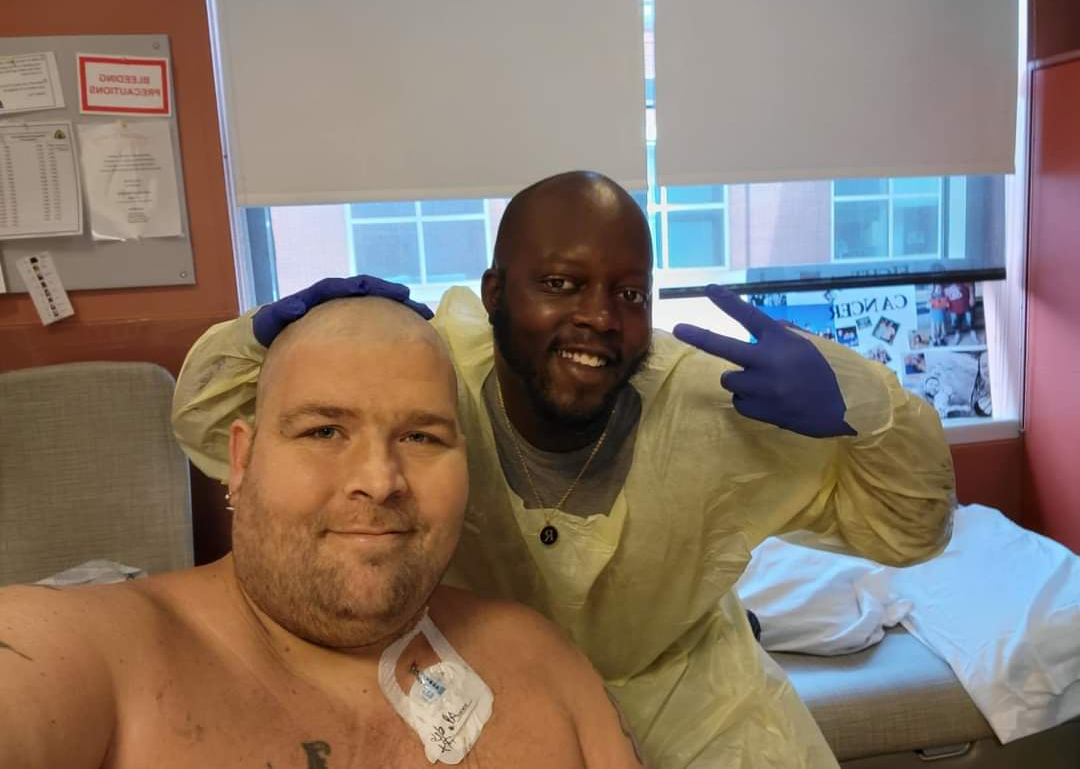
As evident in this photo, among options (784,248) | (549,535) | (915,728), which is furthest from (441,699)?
(784,248)

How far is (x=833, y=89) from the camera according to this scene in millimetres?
2525

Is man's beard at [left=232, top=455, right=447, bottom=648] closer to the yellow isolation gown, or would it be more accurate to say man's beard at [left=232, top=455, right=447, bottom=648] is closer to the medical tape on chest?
the medical tape on chest

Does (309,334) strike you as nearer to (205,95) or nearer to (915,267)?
(205,95)

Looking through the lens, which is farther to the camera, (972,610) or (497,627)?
(972,610)

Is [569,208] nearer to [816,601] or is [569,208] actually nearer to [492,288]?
[492,288]

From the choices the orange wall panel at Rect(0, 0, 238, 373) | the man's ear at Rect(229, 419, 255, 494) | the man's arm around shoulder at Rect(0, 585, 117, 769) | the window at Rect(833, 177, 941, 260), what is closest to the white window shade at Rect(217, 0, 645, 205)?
the orange wall panel at Rect(0, 0, 238, 373)

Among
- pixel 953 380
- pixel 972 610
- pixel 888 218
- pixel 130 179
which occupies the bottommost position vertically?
pixel 972 610

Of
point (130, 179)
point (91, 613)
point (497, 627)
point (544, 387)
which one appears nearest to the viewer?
point (91, 613)

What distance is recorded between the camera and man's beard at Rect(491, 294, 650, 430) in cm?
121

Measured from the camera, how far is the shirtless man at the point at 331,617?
2.60ft

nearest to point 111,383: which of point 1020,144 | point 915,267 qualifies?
point 915,267

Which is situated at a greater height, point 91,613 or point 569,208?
point 569,208

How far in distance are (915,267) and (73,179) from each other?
101 inches

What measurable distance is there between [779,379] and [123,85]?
184 cm
